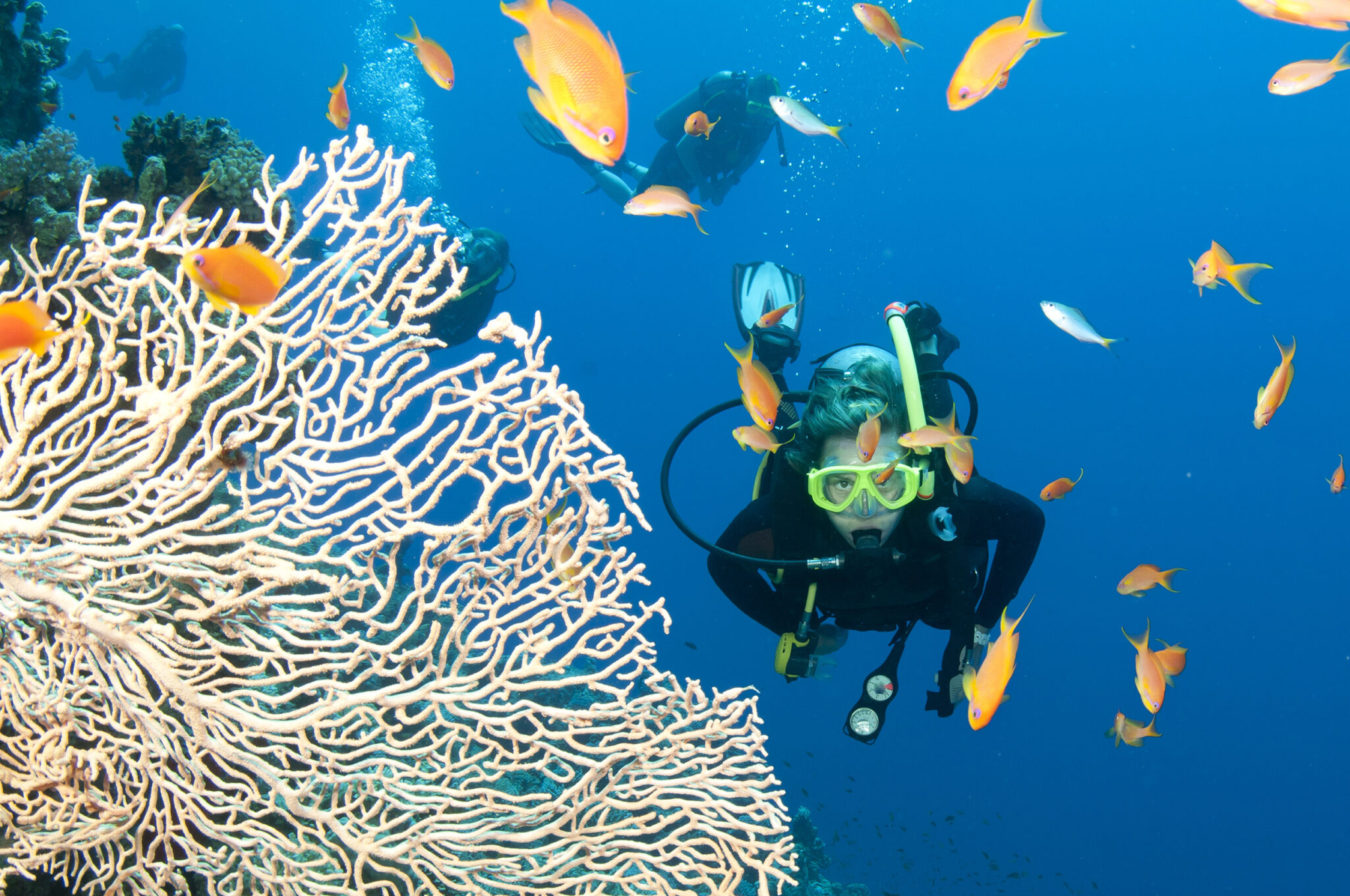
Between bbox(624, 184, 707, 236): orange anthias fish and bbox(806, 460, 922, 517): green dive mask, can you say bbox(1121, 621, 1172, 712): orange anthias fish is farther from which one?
bbox(624, 184, 707, 236): orange anthias fish

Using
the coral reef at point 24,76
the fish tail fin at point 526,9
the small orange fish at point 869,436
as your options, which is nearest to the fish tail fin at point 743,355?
the small orange fish at point 869,436

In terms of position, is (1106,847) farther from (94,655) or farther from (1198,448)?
(94,655)

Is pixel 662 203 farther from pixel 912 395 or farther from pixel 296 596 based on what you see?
pixel 296 596

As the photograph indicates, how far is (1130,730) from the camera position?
4.93 m

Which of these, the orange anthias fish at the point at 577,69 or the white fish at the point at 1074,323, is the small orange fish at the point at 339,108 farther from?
the white fish at the point at 1074,323

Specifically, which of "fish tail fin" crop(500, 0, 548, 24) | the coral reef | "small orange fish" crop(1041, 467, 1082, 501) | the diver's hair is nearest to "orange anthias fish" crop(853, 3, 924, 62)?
the diver's hair

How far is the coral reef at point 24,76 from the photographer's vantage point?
5.19 meters

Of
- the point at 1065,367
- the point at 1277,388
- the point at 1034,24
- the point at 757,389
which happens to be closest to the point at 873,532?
the point at 757,389

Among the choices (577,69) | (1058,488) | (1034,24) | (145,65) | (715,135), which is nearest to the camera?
(577,69)

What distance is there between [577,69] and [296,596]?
6.59 ft

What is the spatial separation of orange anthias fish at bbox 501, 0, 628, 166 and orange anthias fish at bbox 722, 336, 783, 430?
165 centimetres

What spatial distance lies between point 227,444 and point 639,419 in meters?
54.2

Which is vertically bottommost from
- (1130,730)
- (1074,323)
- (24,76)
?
(1130,730)

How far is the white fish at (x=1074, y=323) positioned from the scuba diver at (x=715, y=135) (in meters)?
5.79
